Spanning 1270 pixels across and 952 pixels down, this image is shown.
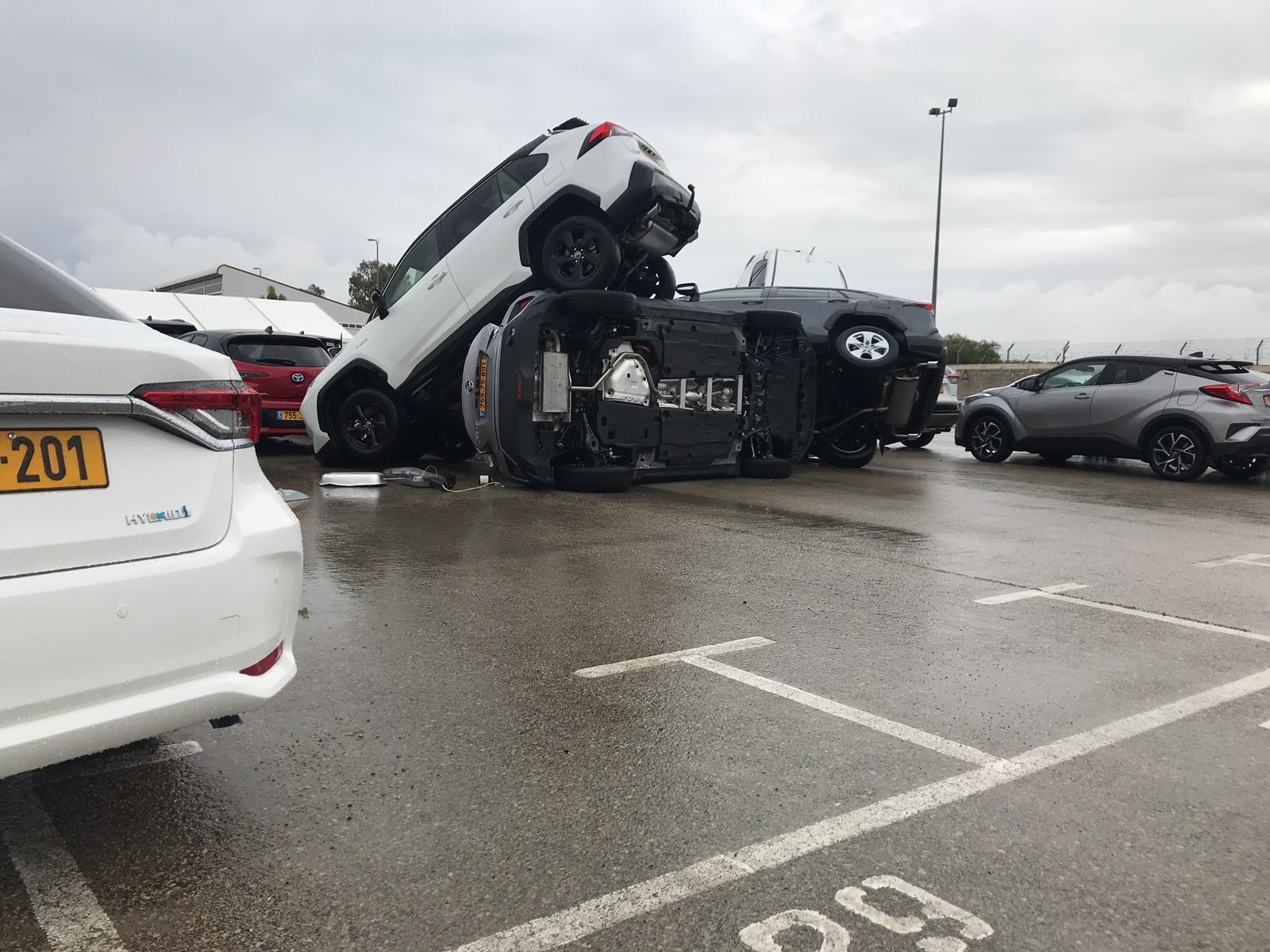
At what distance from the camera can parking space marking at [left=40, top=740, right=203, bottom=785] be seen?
2844 mm

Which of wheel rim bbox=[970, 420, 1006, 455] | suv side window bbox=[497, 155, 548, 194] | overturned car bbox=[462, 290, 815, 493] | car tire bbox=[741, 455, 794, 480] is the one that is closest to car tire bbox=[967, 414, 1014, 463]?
wheel rim bbox=[970, 420, 1006, 455]

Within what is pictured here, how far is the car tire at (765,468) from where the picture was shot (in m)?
10.4

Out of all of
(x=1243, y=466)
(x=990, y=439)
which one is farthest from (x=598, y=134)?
(x=1243, y=466)

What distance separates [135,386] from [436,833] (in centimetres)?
133

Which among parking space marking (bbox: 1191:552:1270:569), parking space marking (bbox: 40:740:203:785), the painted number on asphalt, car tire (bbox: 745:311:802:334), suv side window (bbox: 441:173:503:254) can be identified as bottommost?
parking space marking (bbox: 40:740:203:785)

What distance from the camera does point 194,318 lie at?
3616 cm

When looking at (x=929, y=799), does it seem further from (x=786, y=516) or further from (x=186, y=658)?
(x=786, y=516)

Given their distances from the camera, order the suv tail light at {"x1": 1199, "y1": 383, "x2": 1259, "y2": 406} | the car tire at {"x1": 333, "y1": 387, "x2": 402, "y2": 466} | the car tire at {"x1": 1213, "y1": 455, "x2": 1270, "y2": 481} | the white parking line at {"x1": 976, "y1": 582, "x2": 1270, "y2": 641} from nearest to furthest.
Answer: the white parking line at {"x1": 976, "y1": 582, "x2": 1270, "y2": 641}
the car tire at {"x1": 333, "y1": 387, "x2": 402, "y2": 466}
the suv tail light at {"x1": 1199, "y1": 383, "x2": 1259, "y2": 406}
the car tire at {"x1": 1213, "y1": 455, "x2": 1270, "y2": 481}

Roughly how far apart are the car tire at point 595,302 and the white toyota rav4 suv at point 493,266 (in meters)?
0.44

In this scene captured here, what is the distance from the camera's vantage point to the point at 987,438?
45.4 ft

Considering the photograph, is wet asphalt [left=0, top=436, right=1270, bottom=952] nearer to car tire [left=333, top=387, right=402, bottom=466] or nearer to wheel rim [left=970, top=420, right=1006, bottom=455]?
car tire [left=333, top=387, right=402, bottom=466]

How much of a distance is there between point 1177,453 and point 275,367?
11.1 meters

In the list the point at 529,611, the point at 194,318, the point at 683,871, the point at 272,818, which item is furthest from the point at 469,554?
the point at 194,318

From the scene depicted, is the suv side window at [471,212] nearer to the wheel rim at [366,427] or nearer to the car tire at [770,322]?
the wheel rim at [366,427]
